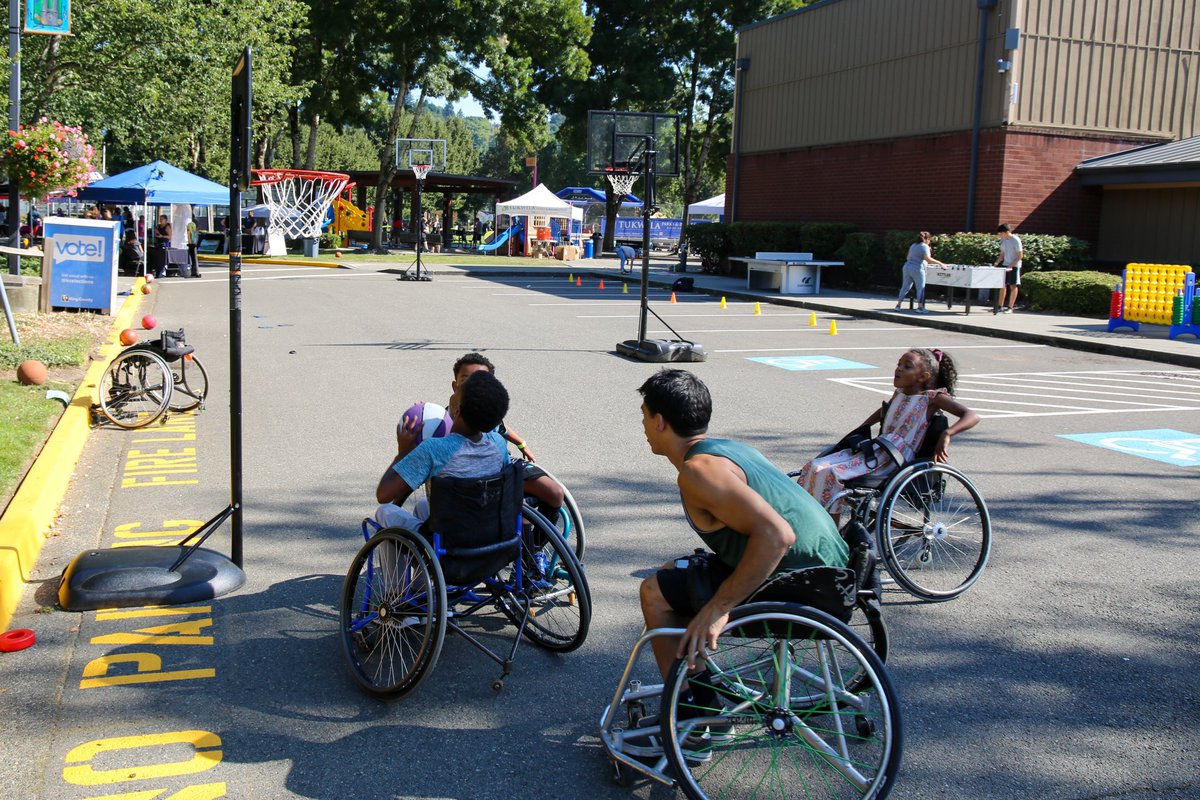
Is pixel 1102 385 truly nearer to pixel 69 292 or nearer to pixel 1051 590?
pixel 1051 590

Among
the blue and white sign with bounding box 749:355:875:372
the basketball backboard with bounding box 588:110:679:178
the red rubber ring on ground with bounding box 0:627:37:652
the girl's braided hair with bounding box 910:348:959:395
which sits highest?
the basketball backboard with bounding box 588:110:679:178

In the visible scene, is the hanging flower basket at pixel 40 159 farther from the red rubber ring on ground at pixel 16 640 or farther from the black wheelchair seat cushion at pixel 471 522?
the black wheelchair seat cushion at pixel 471 522

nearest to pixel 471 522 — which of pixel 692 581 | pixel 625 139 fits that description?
pixel 692 581

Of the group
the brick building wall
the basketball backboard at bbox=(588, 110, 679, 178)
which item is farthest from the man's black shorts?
the brick building wall

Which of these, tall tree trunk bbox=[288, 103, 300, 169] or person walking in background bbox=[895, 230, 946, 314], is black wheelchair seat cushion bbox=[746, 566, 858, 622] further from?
tall tree trunk bbox=[288, 103, 300, 169]

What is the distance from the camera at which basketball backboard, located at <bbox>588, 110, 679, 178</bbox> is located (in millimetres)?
16656

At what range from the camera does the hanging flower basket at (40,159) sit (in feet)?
54.4

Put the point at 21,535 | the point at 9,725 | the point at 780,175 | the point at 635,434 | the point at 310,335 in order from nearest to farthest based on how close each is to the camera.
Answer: the point at 9,725
the point at 21,535
the point at 635,434
the point at 310,335
the point at 780,175

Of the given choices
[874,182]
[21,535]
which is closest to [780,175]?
[874,182]

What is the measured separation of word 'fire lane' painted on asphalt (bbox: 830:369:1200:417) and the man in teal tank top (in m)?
7.99

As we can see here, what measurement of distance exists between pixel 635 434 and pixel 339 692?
17.5 feet

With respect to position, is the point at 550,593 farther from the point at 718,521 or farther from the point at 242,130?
the point at 242,130

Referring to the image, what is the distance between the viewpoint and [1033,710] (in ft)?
14.1

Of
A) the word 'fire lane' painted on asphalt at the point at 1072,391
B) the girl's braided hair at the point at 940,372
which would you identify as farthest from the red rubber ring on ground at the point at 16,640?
the word 'fire lane' painted on asphalt at the point at 1072,391
